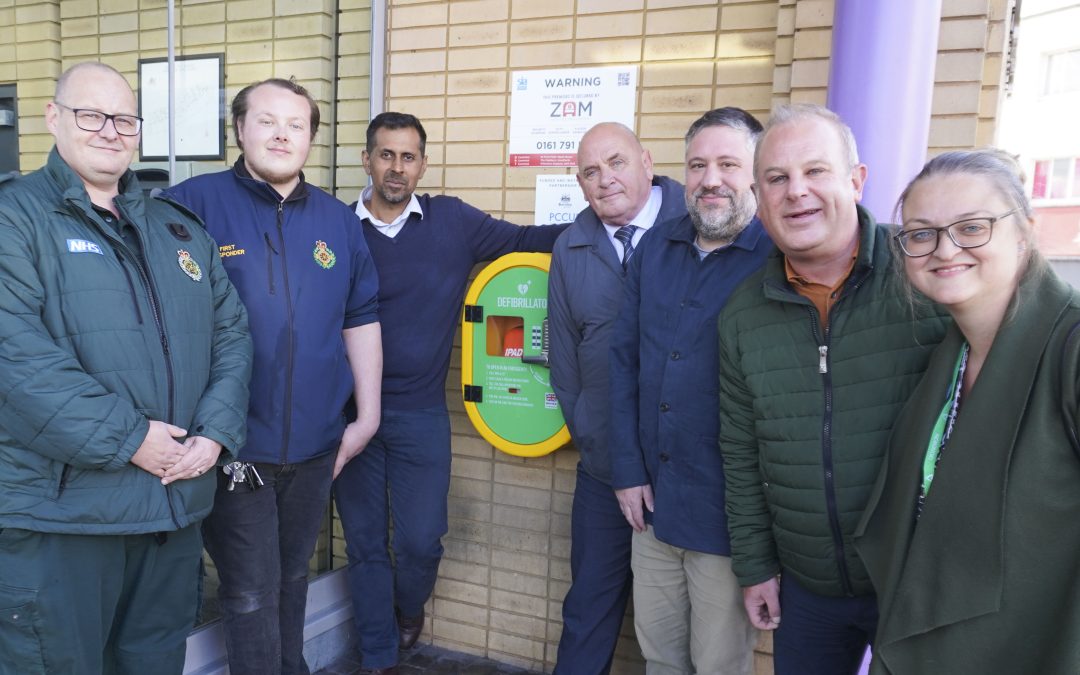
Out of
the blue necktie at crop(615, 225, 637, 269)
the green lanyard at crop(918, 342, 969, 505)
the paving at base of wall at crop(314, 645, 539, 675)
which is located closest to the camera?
the green lanyard at crop(918, 342, 969, 505)

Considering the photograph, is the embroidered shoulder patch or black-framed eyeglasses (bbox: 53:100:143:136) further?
the embroidered shoulder patch

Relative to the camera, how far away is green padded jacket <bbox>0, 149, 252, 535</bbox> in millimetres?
1752

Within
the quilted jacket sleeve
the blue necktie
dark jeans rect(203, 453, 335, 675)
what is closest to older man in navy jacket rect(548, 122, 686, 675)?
the blue necktie

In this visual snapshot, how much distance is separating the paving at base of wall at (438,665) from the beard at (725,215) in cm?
213

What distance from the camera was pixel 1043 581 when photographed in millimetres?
1225

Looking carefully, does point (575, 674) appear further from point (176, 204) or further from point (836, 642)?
point (176, 204)

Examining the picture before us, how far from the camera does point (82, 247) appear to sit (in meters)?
1.88

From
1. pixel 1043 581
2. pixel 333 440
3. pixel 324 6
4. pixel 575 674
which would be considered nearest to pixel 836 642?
pixel 1043 581

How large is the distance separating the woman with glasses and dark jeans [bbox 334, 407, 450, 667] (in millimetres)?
1878

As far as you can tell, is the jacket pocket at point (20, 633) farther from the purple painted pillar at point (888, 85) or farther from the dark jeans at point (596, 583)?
the purple painted pillar at point (888, 85)

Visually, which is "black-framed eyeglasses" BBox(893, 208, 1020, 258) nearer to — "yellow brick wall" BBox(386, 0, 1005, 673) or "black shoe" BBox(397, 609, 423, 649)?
"yellow brick wall" BBox(386, 0, 1005, 673)

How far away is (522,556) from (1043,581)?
2.30 meters

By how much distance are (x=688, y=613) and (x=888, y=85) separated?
1660mm

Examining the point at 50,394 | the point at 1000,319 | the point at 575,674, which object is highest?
the point at 1000,319
